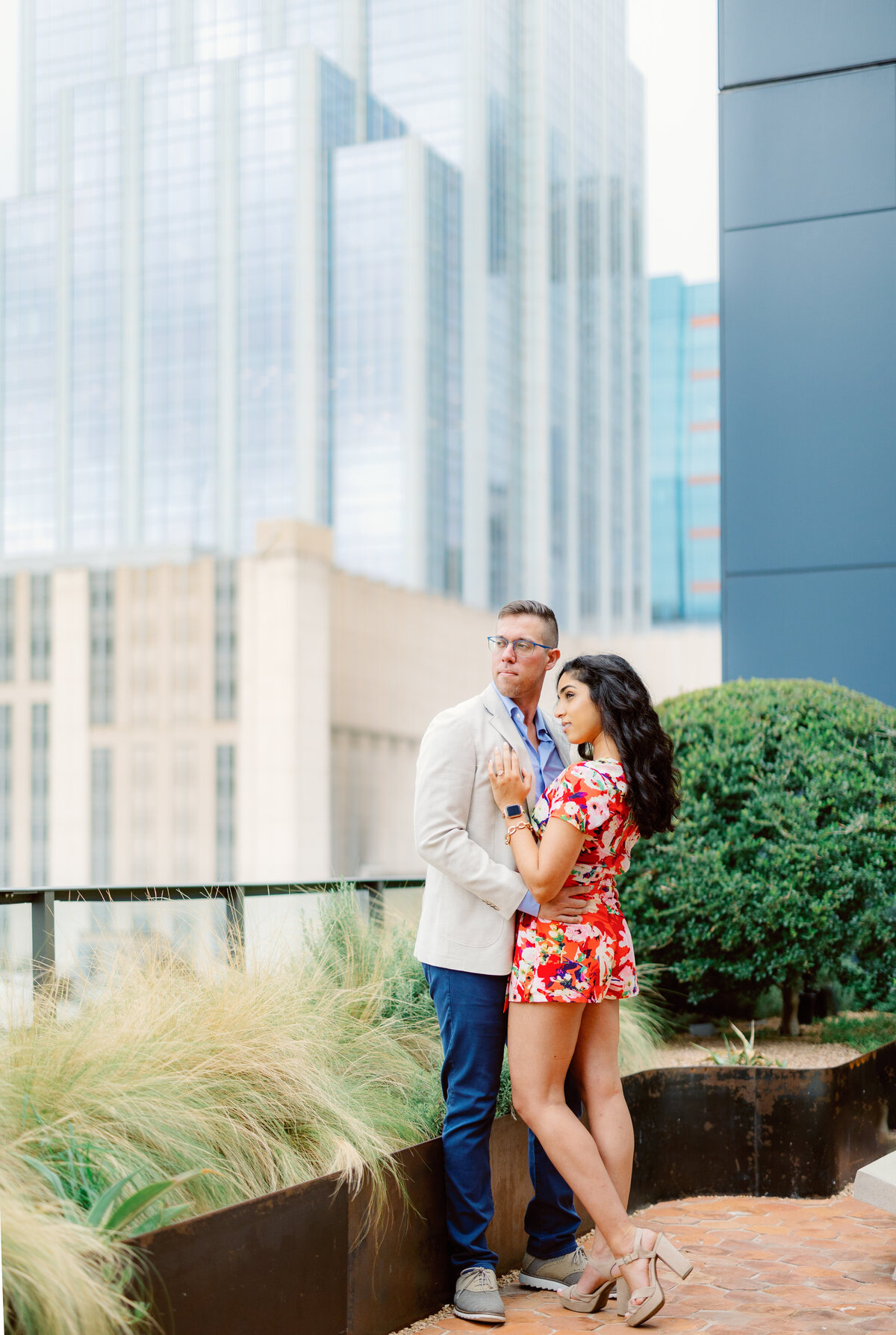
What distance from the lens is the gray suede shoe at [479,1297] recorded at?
375cm

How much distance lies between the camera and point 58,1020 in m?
3.70

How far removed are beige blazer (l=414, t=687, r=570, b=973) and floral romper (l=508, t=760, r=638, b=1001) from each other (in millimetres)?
88

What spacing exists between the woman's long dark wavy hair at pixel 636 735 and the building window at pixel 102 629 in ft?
239

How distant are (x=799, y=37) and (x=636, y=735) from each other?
6.36 metres

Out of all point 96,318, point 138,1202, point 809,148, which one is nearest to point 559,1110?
point 138,1202

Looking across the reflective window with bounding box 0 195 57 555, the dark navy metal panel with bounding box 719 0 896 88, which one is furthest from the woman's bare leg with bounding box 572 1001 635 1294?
the reflective window with bounding box 0 195 57 555

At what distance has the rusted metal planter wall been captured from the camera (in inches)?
118

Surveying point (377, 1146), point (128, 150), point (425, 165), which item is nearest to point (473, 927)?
point (377, 1146)

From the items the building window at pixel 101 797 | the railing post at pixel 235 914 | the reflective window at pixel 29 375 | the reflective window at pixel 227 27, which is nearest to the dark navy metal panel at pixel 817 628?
the railing post at pixel 235 914

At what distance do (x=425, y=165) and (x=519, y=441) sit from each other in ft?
71.1

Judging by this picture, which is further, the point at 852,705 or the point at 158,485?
the point at 158,485

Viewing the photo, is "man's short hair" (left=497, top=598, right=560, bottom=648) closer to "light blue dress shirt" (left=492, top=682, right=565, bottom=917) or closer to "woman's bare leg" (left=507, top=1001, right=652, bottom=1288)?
"light blue dress shirt" (left=492, top=682, right=565, bottom=917)

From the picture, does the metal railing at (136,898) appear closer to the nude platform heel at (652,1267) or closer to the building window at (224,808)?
the nude platform heel at (652,1267)

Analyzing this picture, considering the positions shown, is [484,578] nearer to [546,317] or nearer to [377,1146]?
[546,317]
